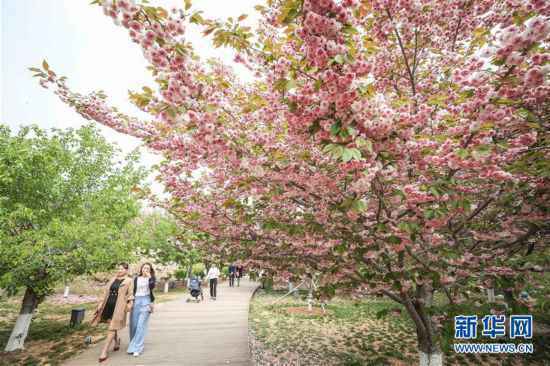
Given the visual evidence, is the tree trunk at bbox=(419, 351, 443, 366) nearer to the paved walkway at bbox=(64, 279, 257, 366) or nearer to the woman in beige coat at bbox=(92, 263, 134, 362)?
the paved walkway at bbox=(64, 279, 257, 366)

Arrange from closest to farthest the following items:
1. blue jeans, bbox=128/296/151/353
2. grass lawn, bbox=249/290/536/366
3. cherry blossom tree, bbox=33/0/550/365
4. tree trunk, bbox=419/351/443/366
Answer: cherry blossom tree, bbox=33/0/550/365 → tree trunk, bbox=419/351/443/366 → blue jeans, bbox=128/296/151/353 → grass lawn, bbox=249/290/536/366

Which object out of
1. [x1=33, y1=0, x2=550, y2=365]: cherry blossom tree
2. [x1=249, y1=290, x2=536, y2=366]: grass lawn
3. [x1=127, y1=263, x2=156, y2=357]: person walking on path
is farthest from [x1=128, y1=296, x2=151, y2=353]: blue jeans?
[x1=249, y1=290, x2=536, y2=366]: grass lawn

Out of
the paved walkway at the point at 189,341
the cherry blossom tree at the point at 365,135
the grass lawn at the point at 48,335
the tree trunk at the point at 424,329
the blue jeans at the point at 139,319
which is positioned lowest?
the grass lawn at the point at 48,335

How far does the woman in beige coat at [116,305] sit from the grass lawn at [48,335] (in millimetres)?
1165

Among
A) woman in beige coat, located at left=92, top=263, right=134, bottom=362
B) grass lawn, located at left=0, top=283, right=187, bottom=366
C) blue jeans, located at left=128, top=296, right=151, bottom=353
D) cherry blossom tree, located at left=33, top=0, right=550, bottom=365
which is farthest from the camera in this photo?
grass lawn, located at left=0, top=283, right=187, bottom=366

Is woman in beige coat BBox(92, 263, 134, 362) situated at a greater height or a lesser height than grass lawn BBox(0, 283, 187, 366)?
greater

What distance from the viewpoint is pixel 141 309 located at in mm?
5809

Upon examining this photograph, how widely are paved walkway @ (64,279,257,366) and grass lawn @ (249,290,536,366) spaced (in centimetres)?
64

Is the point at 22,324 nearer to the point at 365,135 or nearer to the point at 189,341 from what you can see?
the point at 189,341

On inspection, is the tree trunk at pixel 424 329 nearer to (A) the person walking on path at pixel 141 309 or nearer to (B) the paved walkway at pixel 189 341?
(B) the paved walkway at pixel 189 341

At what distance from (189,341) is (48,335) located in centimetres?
513

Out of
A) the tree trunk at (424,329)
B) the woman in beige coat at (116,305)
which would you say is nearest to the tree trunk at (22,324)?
the woman in beige coat at (116,305)

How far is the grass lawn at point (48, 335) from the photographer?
6.29 meters

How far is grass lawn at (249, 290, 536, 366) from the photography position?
6402mm
